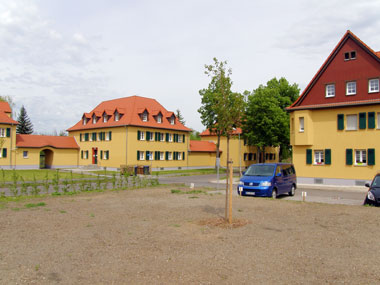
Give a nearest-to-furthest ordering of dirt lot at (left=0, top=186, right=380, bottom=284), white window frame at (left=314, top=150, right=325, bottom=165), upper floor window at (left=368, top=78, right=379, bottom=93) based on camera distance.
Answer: dirt lot at (left=0, top=186, right=380, bottom=284)
upper floor window at (left=368, top=78, right=379, bottom=93)
white window frame at (left=314, top=150, right=325, bottom=165)

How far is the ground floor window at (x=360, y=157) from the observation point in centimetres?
2556

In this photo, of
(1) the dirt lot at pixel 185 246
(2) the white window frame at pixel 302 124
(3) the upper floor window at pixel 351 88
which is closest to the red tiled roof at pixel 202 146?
(2) the white window frame at pixel 302 124

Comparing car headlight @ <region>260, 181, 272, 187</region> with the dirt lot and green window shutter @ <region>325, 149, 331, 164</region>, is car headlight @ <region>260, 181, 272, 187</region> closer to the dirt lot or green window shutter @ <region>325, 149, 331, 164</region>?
the dirt lot

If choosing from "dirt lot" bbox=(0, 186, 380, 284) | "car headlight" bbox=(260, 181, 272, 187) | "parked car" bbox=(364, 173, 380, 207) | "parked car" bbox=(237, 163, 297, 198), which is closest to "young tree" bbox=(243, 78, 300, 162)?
"parked car" bbox=(237, 163, 297, 198)

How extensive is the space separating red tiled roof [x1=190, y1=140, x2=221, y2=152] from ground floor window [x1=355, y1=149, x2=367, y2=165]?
95.4ft

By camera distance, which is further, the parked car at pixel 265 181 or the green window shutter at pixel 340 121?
the green window shutter at pixel 340 121

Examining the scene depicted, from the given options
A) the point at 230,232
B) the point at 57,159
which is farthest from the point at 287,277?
the point at 57,159

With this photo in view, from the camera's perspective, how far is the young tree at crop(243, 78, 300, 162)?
44344mm

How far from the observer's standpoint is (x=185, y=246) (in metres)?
7.68

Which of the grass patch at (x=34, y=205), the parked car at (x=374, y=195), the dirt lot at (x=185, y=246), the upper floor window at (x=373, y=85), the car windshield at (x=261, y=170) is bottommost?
the dirt lot at (x=185, y=246)

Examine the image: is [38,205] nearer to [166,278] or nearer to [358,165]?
[166,278]

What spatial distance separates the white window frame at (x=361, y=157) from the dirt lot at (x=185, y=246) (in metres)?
13.9

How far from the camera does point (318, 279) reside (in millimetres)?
5695

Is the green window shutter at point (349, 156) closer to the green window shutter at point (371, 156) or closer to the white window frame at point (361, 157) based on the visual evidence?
the white window frame at point (361, 157)
